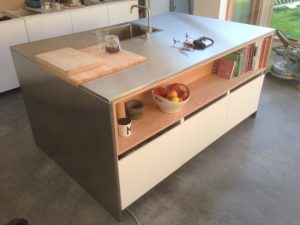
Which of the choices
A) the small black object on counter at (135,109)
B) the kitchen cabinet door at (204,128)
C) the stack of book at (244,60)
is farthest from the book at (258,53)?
the small black object on counter at (135,109)

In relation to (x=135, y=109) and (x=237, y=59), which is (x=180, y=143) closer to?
(x=135, y=109)

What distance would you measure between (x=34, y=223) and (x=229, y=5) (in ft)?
11.8

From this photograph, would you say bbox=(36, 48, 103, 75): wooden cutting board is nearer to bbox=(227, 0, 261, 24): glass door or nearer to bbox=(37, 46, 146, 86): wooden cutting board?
bbox=(37, 46, 146, 86): wooden cutting board

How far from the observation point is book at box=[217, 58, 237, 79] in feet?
6.97

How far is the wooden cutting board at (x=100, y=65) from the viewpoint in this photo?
1.37 m

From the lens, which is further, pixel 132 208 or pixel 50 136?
pixel 50 136

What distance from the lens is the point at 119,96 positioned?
1.24 m

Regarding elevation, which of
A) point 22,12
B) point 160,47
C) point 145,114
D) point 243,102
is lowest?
point 243,102

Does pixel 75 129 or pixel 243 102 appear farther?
pixel 243 102

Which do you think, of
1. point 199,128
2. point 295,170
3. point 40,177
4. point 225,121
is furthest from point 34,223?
point 295,170

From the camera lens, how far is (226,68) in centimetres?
216

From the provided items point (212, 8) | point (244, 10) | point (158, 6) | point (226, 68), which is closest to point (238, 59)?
point (226, 68)

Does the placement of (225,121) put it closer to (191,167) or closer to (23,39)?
(191,167)

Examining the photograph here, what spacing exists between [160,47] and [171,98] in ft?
1.22
